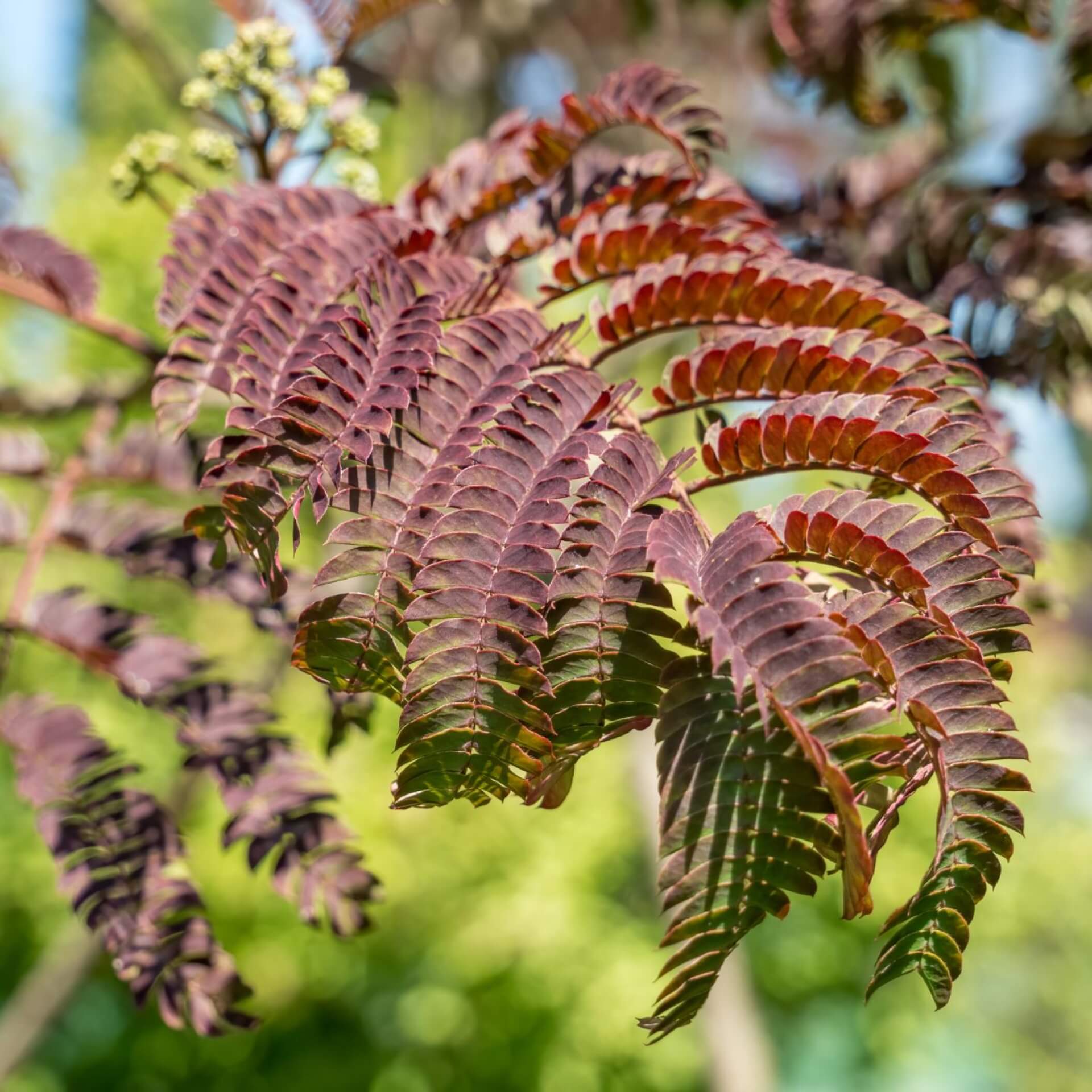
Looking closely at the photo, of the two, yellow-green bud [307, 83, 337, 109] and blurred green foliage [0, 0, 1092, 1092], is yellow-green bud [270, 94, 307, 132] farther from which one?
blurred green foliage [0, 0, 1092, 1092]

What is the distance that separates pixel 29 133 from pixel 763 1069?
21.3 feet

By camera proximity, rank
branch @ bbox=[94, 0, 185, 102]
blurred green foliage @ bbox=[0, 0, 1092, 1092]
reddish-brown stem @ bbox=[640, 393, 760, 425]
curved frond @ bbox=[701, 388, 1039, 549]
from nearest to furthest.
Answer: curved frond @ bbox=[701, 388, 1039, 549], reddish-brown stem @ bbox=[640, 393, 760, 425], branch @ bbox=[94, 0, 185, 102], blurred green foliage @ bbox=[0, 0, 1092, 1092]

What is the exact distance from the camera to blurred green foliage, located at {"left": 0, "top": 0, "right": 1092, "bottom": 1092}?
12.8 feet

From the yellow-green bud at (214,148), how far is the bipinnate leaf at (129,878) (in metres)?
0.64

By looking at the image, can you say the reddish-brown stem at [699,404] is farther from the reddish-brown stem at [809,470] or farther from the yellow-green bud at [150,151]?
the yellow-green bud at [150,151]

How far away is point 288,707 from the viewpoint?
465 centimetres

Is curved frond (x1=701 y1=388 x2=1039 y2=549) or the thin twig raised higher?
curved frond (x1=701 y1=388 x2=1039 y2=549)

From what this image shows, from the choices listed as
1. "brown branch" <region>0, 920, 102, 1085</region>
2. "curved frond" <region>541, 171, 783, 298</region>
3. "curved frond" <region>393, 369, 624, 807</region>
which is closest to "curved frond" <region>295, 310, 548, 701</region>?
"curved frond" <region>393, 369, 624, 807</region>

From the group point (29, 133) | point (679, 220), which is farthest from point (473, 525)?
point (29, 133)

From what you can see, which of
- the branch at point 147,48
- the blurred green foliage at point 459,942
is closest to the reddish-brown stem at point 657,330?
the branch at point 147,48

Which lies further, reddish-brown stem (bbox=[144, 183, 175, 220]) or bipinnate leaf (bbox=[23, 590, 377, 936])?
reddish-brown stem (bbox=[144, 183, 175, 220])

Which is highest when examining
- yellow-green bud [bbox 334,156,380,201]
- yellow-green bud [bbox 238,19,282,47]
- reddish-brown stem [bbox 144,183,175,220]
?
yellow-green bud [bbox 238,19,282,47]

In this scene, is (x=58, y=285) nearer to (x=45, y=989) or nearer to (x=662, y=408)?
(x=662, y=408)

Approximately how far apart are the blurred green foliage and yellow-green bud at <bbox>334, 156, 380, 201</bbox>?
6.80 ft
